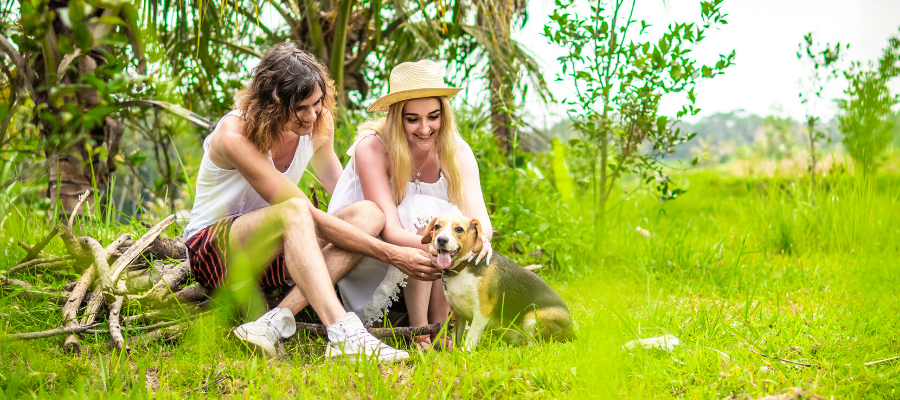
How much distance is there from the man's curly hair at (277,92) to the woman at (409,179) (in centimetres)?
39

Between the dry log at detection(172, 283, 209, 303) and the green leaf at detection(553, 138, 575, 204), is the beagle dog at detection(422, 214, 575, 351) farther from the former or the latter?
the green leaf at detection(553, 138, 575, 204)

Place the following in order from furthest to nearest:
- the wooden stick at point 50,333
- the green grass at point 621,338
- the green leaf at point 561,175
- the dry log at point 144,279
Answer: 1. the green leaf at point 561,175
2. the dry log at point 144,279
3. the wooden stick at point 50,333
4. the green grass at point 621,338

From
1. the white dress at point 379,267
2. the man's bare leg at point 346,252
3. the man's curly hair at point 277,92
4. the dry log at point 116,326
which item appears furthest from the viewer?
the white dress at point 379,267

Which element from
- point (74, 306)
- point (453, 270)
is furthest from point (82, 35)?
point (74, 306)

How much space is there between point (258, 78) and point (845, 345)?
2815 millimetres

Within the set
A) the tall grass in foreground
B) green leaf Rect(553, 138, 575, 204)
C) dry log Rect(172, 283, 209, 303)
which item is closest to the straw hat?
the tall grass in foreground

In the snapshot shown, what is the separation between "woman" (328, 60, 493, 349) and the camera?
2803 millimetres

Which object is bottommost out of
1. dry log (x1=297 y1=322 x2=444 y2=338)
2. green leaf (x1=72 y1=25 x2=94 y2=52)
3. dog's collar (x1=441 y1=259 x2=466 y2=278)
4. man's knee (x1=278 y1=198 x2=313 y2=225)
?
dry log (x1=297 y1=322 x2=444 y2=338)

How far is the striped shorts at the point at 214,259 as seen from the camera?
2609 mm

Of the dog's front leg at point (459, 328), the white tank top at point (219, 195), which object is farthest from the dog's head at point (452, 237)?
the white tank top at point (219, 195)

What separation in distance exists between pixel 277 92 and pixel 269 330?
1.05 m

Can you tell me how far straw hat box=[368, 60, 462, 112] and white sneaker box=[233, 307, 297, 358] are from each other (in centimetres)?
114

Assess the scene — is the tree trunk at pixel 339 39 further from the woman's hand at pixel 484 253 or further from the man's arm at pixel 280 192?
the woman's hand at pixel 484 253

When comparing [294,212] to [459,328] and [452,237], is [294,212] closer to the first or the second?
[452,237]
